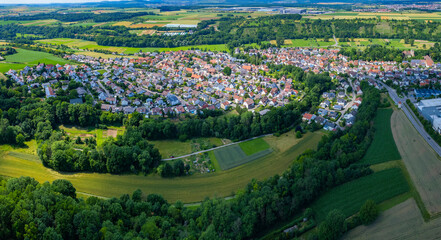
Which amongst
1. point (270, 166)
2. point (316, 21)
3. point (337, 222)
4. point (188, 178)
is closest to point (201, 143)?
point (188, 178)

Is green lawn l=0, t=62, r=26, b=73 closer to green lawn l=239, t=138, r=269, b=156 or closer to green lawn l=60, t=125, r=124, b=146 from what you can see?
green lawn l=60, t=125, r=124, b=146

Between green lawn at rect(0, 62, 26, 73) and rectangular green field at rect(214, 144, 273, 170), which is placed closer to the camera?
rectangular green field at rect(214, 144, 273, 170)

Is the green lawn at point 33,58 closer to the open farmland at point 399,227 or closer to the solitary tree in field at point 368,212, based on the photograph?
the solitary tree in field at point 368,212

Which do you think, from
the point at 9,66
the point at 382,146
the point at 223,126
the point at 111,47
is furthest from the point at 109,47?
the point at 382,146

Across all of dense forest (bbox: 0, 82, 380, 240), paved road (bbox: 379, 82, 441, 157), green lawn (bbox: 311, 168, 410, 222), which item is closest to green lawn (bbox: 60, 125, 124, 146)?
dense forest (bbox: 0, 82, 380, 240)

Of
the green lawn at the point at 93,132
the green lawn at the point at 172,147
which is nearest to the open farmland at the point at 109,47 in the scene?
the green lawn at the point at 93,132

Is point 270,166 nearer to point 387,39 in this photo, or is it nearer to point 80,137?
point 80,137
